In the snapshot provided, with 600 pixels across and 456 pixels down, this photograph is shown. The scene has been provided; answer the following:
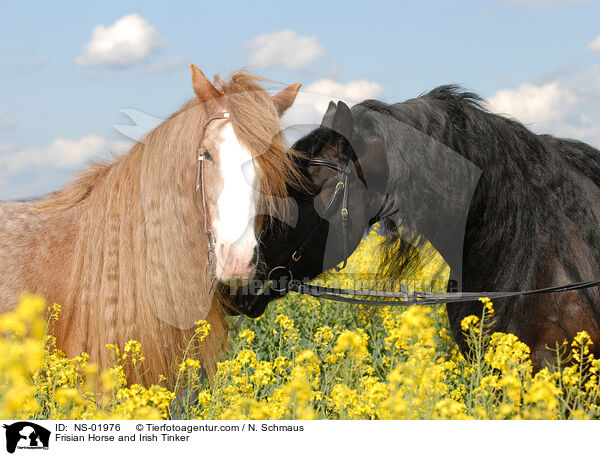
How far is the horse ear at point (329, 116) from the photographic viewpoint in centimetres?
318

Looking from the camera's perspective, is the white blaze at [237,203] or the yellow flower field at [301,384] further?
the white blaze at [237,203]

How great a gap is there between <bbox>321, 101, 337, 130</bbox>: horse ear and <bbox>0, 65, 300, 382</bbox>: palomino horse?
0.91ft

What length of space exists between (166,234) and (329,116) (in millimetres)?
1209

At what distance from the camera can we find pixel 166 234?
302 cm

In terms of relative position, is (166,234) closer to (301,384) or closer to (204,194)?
(204,194)

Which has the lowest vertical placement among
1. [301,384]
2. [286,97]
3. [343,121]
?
[301,384]

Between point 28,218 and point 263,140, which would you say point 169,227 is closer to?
point 263,140

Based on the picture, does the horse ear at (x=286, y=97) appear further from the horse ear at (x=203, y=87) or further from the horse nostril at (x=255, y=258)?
the horse nostril at (x=255, y=258)

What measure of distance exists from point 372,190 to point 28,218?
2.27 m

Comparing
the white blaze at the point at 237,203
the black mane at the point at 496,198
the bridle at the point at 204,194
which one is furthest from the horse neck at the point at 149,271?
the black mane at the point at 496,198

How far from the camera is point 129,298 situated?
Result: 2.99 metres

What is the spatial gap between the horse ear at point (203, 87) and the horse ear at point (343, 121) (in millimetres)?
702

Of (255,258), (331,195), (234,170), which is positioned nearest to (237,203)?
(234,170)
